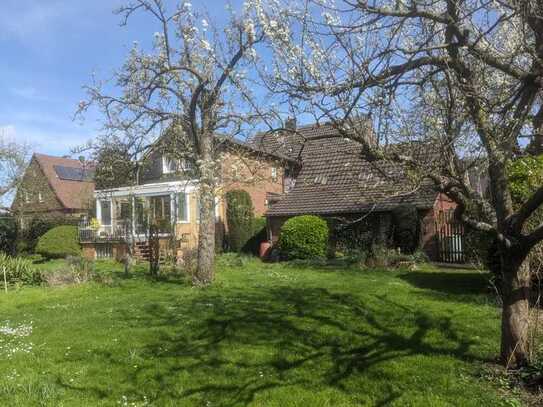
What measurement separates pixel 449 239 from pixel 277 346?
12.7m

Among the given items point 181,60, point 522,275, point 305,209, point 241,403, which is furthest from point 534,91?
point 305,209

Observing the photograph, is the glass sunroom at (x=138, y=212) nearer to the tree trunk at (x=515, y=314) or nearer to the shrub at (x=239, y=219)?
the shrub at (x=239, y=219)

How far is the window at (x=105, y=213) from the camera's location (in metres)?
29.9

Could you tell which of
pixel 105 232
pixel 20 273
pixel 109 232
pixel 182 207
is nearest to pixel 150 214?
pixel 182 207

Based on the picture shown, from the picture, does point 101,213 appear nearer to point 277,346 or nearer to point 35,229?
point 35,229

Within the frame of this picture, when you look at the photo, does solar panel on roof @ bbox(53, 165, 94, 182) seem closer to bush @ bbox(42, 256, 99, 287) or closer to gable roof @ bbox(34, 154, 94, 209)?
gable roof @ bbox(34, 154, 94, 209)

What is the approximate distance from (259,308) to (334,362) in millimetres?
3173

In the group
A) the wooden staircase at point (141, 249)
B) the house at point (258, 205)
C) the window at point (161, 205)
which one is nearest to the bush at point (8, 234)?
the house at point (258, 205)

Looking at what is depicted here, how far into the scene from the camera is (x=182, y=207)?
25.9m

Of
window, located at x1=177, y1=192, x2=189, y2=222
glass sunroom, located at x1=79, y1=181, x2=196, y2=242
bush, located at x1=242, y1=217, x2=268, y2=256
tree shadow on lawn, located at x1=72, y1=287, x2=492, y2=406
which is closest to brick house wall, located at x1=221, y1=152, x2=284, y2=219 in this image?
bush, located at x1=242, y1=217, x2=268, y2=256

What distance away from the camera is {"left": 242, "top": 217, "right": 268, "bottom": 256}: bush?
2467cm

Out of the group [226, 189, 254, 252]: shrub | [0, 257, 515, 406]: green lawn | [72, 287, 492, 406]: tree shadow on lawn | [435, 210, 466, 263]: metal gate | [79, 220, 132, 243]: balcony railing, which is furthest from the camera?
[79, 220, 132, 243]: balcony railing

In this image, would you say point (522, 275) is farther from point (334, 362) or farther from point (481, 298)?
point (481, 298)

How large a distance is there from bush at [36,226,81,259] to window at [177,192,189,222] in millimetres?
5419
